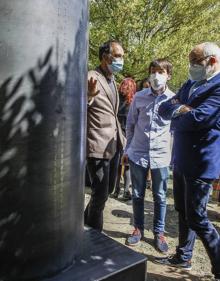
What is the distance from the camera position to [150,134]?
4547mm

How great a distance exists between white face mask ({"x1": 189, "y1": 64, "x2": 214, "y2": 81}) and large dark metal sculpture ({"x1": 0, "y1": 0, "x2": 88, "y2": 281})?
3.68 feet

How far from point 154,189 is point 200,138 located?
1306 mm

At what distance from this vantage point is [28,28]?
8.52 feet

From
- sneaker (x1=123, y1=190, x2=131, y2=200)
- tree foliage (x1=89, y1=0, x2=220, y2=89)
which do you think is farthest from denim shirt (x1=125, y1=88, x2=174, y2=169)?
tree foliage (x1=89, y1=0, x2=220, y2=89)

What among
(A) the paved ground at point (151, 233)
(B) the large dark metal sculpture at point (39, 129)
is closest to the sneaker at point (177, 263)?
(A) the paved ground at point (151, 233)

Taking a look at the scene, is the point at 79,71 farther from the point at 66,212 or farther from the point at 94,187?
the point at 94,187

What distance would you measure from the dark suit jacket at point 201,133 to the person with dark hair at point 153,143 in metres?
0.89

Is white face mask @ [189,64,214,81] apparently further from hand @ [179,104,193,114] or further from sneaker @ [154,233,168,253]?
sneaker @ [154,233,168,253]

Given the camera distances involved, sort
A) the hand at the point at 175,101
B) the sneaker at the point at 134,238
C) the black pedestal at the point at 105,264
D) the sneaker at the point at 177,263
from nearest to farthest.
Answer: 1. the black pedestal at the point at 105,264
2. the hand at the point at 175,101
3. the sneaker at the point at 177,263
4. the sneaker at the point at 134,238

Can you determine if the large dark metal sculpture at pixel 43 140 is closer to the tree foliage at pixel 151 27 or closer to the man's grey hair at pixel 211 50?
the man's grey hair at pixel 211 50

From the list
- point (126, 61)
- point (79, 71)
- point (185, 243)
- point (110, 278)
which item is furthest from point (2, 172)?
point (126, 61)

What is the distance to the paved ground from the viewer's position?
4.06 meters

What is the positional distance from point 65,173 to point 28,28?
1.08 meters

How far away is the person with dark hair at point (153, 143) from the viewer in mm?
4508
